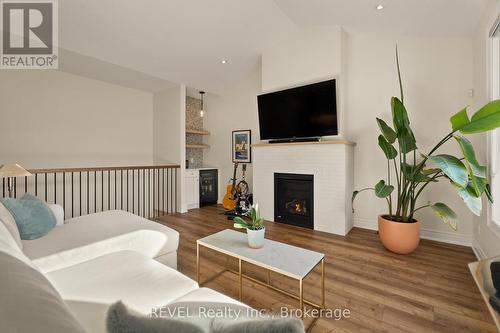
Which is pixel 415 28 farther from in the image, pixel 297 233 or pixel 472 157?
pixel 297 233

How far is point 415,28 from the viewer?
A: 2.73 metres

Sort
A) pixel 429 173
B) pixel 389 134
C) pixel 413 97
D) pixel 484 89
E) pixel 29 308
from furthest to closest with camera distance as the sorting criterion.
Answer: pixel 413 97, pixel 389 134, pixel 429 173, pixel 484 89, pixel 29 308

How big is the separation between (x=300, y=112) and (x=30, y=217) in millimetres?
3400

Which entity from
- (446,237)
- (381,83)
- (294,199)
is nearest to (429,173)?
(446,237)

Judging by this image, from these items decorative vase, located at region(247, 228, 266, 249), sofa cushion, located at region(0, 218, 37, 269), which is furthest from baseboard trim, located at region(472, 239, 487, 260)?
sofa cushion, located at region(0, 218, 37, 269)

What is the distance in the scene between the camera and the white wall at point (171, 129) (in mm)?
4465

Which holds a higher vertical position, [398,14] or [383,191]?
[398,14]

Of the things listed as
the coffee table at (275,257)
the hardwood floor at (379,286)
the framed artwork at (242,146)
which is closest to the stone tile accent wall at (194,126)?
the framed artwork at (242,146)

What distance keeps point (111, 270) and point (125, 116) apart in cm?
423

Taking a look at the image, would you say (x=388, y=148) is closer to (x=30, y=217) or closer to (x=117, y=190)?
(x=30, y=217)

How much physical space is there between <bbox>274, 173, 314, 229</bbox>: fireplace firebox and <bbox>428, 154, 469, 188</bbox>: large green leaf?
1.63m

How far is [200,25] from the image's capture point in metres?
3.17

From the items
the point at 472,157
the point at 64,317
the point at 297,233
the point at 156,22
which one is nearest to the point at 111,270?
the point at 64,317

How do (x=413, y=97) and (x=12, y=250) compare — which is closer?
(x=12, y=250)
